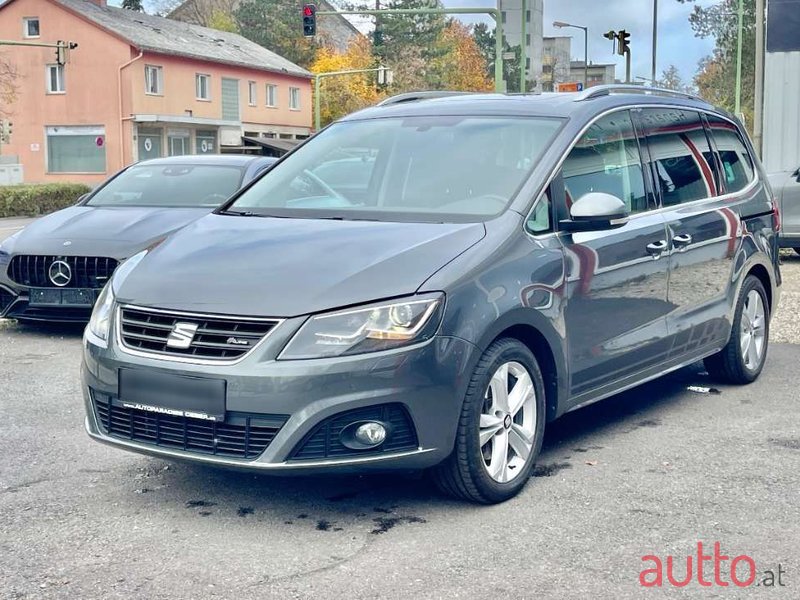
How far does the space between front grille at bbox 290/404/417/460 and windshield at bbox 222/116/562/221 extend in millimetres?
1088

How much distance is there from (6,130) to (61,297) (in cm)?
4654

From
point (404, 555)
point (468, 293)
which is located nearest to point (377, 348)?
point (468, 293)

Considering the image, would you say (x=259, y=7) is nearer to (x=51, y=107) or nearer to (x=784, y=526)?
(x=51, y=107)

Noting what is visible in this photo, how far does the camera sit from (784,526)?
180 inches

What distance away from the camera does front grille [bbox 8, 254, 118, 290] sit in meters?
8.99

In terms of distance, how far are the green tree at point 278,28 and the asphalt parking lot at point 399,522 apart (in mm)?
76730

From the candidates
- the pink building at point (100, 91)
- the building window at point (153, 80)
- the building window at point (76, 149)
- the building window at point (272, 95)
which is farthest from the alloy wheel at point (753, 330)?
the building window at point (272, 95)

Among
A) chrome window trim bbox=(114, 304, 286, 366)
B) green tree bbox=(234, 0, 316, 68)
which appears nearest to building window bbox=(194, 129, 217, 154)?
green tree bbox=(234, 0, 316, 68)

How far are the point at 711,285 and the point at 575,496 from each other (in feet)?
7.18

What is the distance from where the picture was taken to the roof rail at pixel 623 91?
237 inches

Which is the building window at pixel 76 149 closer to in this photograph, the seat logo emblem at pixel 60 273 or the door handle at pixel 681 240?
the seat logo emblem at pixel 60 273

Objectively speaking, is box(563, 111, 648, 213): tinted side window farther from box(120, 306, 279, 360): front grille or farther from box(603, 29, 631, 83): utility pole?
box(603, 29, 631, 83): utility pole

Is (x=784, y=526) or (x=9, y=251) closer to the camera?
(x=784, y=526)

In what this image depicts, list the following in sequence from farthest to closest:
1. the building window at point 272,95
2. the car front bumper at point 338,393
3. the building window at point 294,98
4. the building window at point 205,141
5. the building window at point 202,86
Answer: the building window at point 294,98 < the building window at point 272,95 < the building window at point 205,141 < the building window at point 202,86 < the car front bumper at point 338,393
